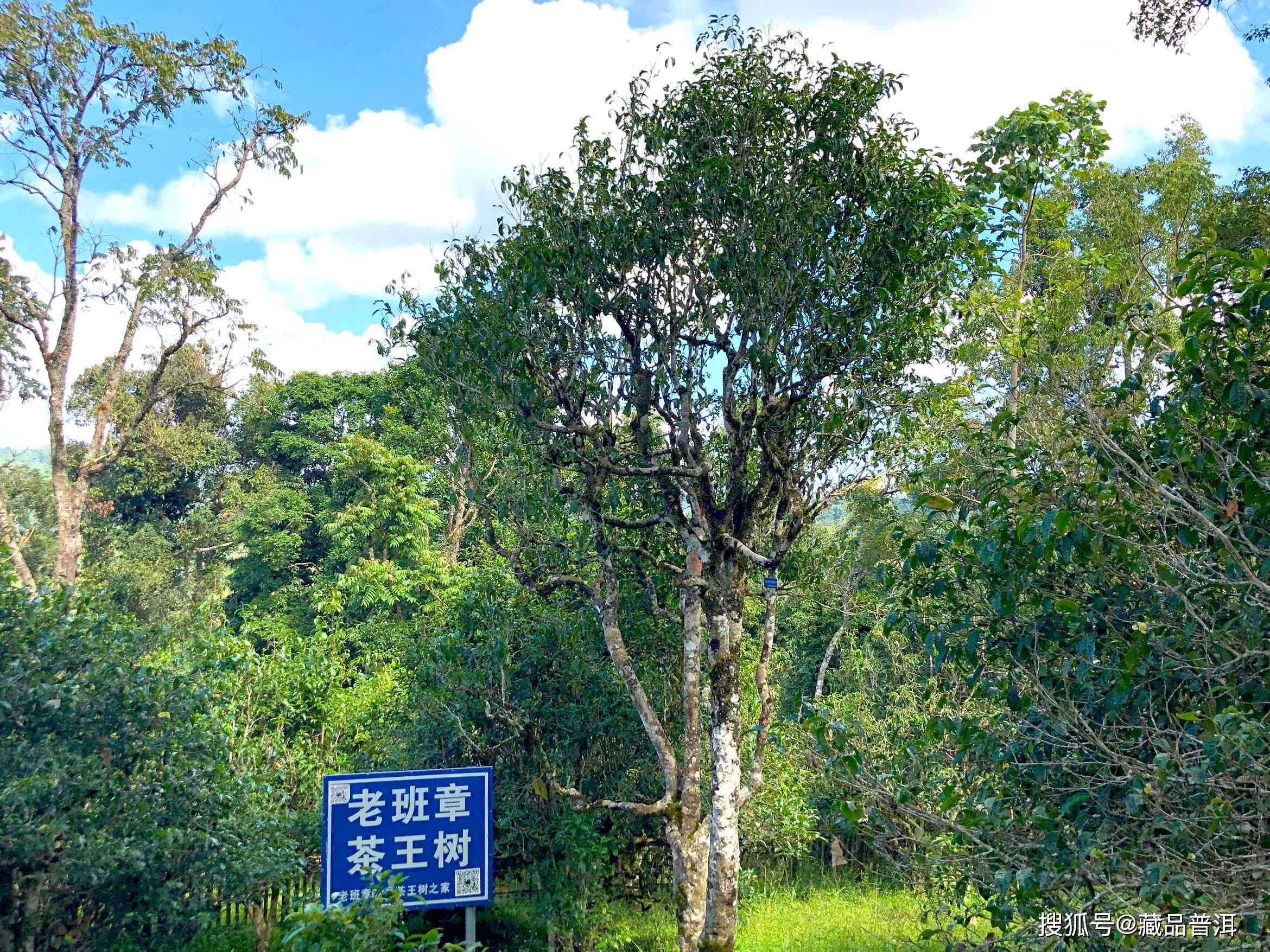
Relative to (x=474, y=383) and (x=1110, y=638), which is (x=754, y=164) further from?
(x=1110, y=638)

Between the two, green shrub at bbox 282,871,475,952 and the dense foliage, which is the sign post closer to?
the dense foliage

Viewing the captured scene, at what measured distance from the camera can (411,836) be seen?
22.8 feet

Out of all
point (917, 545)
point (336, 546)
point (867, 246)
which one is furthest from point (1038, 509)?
point (336, 546)

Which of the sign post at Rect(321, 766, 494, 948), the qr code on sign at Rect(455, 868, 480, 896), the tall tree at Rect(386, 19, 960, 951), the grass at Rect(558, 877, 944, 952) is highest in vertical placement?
the tall tree at Rect(386, 19, 960, 951)

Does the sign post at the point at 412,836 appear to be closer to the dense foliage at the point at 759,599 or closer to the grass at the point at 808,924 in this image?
the dense foliage at the point at 759,599

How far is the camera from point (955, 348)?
908 centimetres

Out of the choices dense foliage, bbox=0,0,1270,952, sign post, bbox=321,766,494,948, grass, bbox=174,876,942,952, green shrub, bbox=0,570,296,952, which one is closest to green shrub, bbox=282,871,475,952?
dense foliage, bbox=0,0,1270,952

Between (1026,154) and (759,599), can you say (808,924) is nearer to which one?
(759,599)

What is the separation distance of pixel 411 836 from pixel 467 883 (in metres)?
0.58

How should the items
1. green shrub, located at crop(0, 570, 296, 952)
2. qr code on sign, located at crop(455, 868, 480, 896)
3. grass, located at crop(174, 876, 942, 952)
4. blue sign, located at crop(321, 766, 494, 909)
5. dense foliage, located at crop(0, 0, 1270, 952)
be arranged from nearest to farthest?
dense foliage, located at crop(0, 0, 1270, 952) → green shrub, located at crop(0, 570, 296, 952) → blue sign, located at crop(321, 766, 494, 909) → qr code on sign, located at crop(455, 868, 480, 896) → grass, located at crop(174, 876, 942, 952)

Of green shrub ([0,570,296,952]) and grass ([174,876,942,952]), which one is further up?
green shrub ([0,570,296,952])

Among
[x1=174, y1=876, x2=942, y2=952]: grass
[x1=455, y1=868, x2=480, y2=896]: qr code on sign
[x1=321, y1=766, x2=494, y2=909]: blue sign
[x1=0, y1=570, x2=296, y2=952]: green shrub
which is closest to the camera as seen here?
[x1=0, y1=570, x2=296, y2=952]: green shrub

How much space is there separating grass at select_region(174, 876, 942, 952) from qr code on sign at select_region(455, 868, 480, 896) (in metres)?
2.06

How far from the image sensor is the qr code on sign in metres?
6.97
